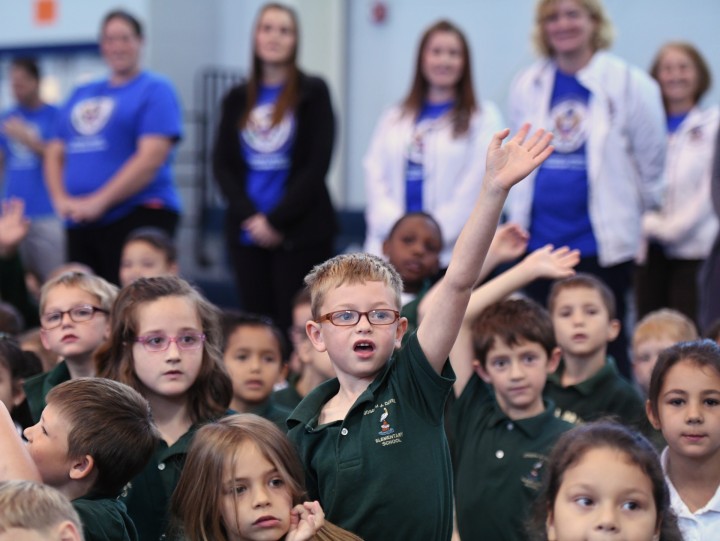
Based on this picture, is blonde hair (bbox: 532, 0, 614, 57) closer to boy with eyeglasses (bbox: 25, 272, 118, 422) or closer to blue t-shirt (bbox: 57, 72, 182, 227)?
blue t-shirt (bbox: 57, 72, 182, 227)

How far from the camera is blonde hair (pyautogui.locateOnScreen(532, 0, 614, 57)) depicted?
5309 mm

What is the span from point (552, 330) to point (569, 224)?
1458 mm

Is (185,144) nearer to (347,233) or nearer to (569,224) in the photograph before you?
(347,233)

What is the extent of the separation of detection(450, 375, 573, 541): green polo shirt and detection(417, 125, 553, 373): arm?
3.06 ft

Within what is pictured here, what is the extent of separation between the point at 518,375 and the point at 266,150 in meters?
2.56

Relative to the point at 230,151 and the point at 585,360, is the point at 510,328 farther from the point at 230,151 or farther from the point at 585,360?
the point at 230,151

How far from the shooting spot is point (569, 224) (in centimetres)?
529

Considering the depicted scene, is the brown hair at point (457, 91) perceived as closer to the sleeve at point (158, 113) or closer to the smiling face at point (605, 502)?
the sleeve at point (158, 113)

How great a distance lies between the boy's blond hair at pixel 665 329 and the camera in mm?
4551

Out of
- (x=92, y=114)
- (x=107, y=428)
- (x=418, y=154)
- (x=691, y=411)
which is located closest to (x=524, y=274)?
(x=691, y=411)

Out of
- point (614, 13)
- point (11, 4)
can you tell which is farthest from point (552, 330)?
point (11, 4)

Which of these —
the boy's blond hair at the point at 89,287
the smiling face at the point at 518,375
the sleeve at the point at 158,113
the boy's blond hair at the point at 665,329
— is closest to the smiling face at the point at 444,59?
the sleeve at the point at 158,113

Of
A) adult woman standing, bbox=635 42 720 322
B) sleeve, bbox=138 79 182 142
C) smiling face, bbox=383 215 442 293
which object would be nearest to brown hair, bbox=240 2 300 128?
sleeve, bbox=138 79 182 142

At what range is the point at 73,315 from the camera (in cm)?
389
